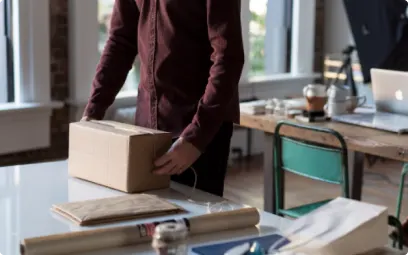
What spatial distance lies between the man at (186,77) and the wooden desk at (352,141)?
961mm

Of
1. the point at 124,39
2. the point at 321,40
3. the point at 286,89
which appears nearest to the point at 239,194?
the point at 286,89

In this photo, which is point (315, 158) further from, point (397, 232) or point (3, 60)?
point (3, 60)

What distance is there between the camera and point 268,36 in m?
5.69

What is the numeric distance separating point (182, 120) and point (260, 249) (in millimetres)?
719

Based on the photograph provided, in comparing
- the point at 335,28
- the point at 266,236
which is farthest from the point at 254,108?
the point at 335,28

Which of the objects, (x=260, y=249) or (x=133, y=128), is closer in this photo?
(x=260, y=249)

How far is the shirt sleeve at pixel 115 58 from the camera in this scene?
2.18 meters

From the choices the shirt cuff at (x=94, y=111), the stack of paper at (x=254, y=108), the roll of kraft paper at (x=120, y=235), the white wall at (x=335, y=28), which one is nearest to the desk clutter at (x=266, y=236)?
the roll of kraft paper at (x=120, y=235)

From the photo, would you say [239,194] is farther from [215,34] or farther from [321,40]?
[215,34]

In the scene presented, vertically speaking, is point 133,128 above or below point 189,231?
above

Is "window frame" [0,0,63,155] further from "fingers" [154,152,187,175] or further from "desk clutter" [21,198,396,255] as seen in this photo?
"desk clutter" [21,198,396,255]

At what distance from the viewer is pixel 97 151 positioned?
1890 mm

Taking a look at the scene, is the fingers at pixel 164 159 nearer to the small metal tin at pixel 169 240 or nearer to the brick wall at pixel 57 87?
the small metal tin at pixel 169 240

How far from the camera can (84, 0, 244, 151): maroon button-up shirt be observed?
6.11 ft
